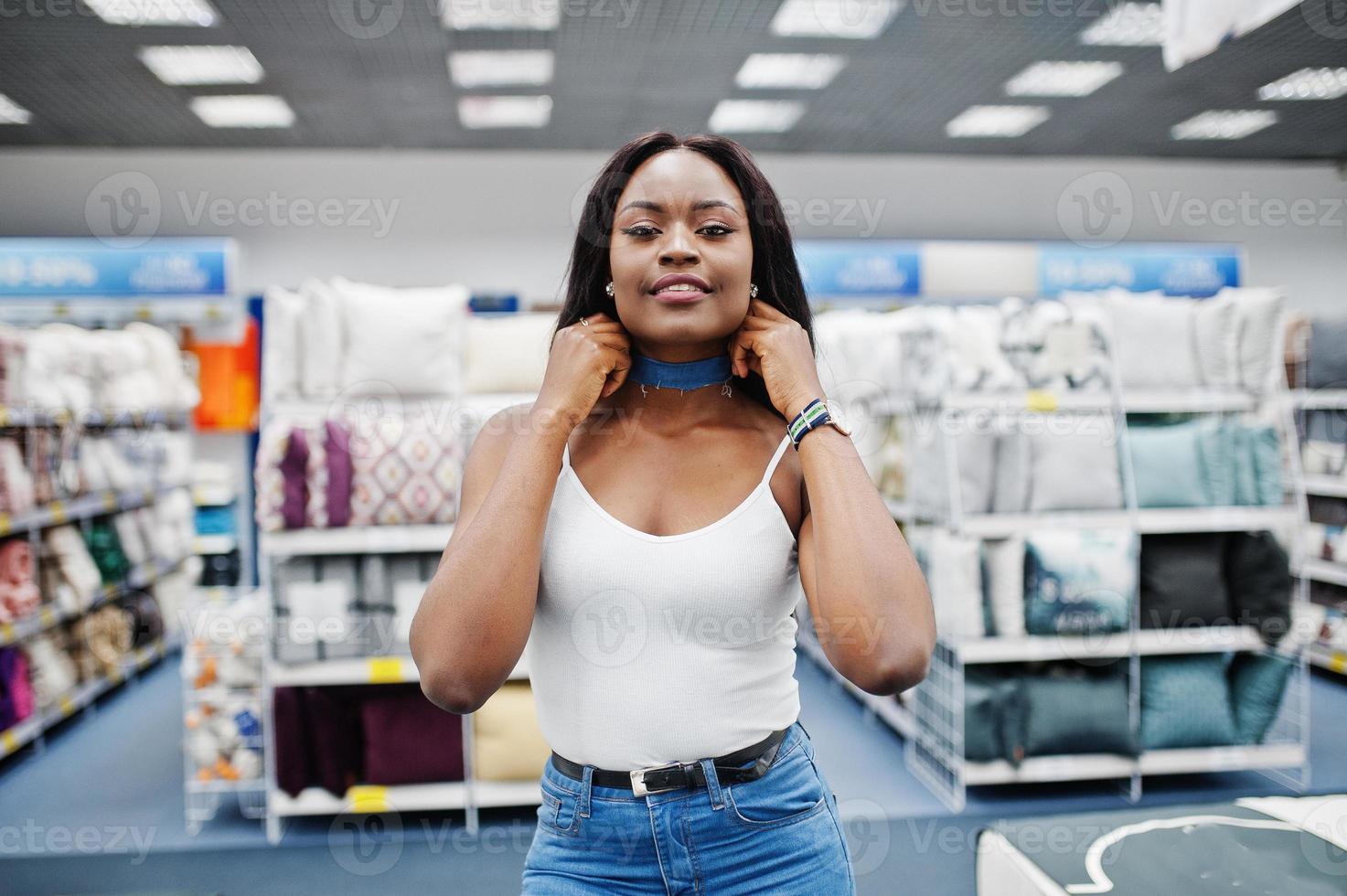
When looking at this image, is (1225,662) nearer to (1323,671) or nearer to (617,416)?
(1323,671)

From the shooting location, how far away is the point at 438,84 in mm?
6812

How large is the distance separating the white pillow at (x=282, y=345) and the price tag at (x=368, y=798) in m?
1.55

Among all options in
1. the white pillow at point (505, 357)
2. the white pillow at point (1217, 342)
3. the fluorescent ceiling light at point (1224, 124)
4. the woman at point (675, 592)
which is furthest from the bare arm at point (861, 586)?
the fluorescent ceiling light at point (1224, 124)

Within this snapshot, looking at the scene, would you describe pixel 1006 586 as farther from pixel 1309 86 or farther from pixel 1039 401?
pixel 1309 86

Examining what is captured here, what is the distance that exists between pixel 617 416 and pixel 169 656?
6089 millimetres

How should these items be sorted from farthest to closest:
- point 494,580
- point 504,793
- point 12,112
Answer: point 12,112, point 504,793, point 494,580

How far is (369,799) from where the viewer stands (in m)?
3.31

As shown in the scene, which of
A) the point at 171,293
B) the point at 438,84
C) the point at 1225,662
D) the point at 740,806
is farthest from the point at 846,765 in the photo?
the point at 171,293

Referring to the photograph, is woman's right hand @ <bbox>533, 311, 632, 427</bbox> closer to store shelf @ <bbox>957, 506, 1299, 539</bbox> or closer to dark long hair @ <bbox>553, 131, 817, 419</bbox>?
dark long hair @ <bbox>553, 131, 817, 419</bbox>

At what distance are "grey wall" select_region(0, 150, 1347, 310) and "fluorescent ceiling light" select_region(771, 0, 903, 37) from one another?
277cm

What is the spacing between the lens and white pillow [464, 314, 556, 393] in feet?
11.4

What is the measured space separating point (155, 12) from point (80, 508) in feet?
10.6

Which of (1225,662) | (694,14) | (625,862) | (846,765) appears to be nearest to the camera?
(625,862)

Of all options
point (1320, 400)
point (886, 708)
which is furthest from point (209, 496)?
point (1320, 400)
